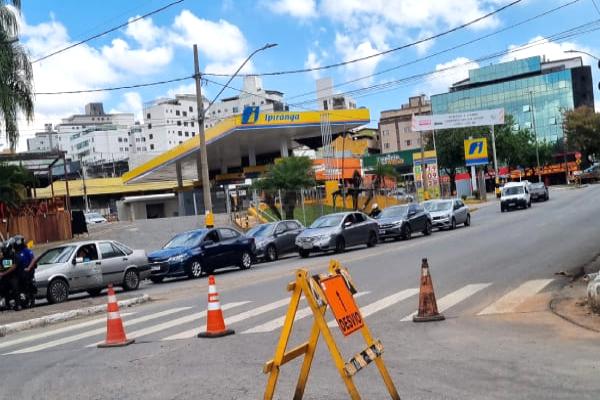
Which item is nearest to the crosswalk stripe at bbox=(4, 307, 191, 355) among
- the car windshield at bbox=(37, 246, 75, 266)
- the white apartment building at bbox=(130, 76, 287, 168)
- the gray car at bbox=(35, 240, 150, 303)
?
the gray car at bbox=(35, 240, 150, 303)

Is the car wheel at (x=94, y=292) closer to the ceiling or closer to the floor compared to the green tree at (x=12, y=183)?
closer to the floor

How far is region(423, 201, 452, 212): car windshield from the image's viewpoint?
35438 mm

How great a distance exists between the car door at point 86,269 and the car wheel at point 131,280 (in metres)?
0.86

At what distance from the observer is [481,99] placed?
13550cm

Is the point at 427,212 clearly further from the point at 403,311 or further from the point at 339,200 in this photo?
the point at 403,311

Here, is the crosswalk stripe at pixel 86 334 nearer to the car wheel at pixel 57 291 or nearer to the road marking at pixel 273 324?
the road marking at pixel 273 324

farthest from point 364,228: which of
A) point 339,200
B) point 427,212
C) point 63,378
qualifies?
point 339,200

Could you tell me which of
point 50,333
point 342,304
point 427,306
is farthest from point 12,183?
point 342,304

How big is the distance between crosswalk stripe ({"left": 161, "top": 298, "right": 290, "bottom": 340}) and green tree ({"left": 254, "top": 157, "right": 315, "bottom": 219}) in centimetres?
2795

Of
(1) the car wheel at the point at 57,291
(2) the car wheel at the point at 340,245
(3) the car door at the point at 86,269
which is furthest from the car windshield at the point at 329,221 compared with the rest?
(1) the car wheel at the point at 57,291

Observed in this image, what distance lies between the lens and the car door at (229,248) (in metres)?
23.6

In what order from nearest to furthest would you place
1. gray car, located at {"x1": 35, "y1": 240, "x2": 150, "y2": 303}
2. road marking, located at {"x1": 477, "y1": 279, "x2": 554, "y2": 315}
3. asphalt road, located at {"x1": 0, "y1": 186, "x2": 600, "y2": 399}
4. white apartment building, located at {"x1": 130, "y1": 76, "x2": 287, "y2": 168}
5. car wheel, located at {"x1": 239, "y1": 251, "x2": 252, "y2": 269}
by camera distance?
asphalt road, located at {"x1": 0, "y1": 186, "x2": 600, "y2": 399}, road marking, located at {"x1": 477, "y1": 279, "x2": 554, "y2": 315}, gray car, located at {"x1": 35, "y1": 240, "x2": 150, "y2": 303}, car wheel, located at {"x1": 239, "y1": 251, "x2": 252, "y2": 269}, white apartment building, located at {"x1": 130, "y1": 76, "x2": 287, "y2": 168}

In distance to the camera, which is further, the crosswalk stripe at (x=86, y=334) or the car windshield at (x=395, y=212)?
the car windshield at (x=395, y=212)

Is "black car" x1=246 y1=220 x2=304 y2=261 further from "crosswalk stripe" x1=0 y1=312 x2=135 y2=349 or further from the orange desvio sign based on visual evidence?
the orange desvio sign
